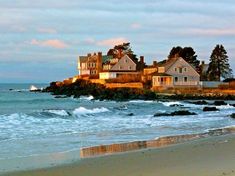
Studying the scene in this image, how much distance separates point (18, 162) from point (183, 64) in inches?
2557

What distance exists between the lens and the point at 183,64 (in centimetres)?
7594

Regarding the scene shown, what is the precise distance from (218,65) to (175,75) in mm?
11498

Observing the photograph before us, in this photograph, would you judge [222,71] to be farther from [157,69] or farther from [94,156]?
[94,156]

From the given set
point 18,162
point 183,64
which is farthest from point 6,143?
point 183,64

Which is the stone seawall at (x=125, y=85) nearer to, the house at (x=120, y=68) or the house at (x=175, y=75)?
the house at (x=175, y=75)

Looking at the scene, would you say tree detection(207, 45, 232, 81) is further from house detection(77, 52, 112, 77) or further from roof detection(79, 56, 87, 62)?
roof detection(79, 56, 87, 62)

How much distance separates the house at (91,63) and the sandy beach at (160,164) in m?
86.1

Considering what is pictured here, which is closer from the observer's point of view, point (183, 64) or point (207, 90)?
point (207, 90)

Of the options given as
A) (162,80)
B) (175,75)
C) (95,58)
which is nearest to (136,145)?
(162,80)

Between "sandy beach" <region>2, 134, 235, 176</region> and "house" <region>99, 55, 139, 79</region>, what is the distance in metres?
72.4

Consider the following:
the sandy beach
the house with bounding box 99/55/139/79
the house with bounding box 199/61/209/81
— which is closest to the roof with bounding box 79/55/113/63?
the house with bounding box 99/55/139/79

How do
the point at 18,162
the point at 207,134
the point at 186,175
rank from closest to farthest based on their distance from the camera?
the point at 186,175 → the point at 18,162 → the point at 207,134

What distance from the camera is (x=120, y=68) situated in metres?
91.4

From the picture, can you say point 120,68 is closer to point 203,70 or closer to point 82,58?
point 203,70
